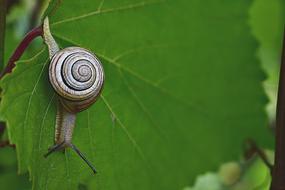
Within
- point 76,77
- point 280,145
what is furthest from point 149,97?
point 280,145

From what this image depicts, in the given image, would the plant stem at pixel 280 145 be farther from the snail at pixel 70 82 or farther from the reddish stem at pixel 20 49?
the reddish stem at pixel 20 49

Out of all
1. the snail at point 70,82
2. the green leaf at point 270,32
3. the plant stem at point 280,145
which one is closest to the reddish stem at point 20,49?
the snail at point 70,82

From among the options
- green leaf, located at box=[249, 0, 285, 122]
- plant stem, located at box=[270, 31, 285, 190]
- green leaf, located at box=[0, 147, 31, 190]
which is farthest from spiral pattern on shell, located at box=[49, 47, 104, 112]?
green leaf, located at box=[249, 0, 285, 122]

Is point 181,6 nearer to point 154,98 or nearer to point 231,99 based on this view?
point 154,98

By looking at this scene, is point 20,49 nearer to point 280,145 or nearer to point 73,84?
point 73,84

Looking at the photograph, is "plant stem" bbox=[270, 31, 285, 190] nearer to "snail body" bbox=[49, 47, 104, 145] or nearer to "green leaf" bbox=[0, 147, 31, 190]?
"snail body" bbox=[49, 47, 104, 145]

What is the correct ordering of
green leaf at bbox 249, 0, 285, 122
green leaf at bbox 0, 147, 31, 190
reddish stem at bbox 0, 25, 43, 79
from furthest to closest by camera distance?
green leaf at bbox 249, 0, 285, 122 → green leaf at bbox 0, 147, 31, 190 → reddish stem at bbox 0, 25, 43, 79
